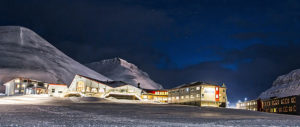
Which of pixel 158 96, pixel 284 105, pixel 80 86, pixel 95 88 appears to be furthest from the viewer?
pixel 284 105

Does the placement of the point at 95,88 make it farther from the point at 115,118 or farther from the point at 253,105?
the point at 253,105

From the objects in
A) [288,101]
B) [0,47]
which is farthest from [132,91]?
[0,47]

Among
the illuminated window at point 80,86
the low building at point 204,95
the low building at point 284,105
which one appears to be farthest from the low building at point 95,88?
the low building at point 284,105

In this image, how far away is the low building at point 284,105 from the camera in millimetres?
131625

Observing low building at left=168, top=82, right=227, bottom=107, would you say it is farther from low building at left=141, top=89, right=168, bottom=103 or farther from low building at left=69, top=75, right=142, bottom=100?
low building at left=141, top=89, right=168, bottom=103

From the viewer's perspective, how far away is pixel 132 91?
302ft

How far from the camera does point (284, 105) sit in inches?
5600

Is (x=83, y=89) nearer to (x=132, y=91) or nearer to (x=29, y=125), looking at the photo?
(x=132, y=91)

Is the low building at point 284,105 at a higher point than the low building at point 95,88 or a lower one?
lower

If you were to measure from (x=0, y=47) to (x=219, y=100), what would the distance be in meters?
163

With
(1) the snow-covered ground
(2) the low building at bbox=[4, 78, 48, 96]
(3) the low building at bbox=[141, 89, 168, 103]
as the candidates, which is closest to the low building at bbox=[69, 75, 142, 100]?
(2) the low building at bbox=[4, 78, 48, 96]

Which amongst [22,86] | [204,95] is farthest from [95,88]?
[204,95]

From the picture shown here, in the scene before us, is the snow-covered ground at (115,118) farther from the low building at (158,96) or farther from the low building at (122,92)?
the low building at (158,96)

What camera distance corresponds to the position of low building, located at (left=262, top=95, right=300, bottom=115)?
132 metres
